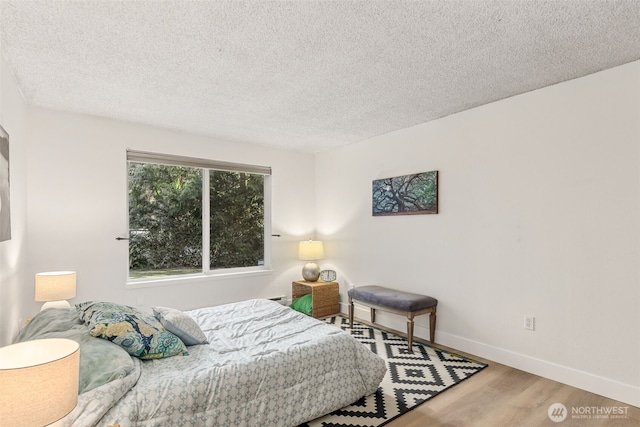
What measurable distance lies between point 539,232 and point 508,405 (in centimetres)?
137

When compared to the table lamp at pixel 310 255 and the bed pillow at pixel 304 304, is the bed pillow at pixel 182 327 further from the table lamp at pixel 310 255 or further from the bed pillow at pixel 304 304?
the table lamp at pixel 310 255

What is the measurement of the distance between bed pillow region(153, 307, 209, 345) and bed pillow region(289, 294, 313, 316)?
2.23 m

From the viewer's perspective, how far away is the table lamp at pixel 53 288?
9.03 ft

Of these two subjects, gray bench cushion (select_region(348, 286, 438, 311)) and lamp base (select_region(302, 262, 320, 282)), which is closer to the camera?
gray bench cushion (select_region(348, 286, 438, 311))

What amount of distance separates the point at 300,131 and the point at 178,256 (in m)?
2.15

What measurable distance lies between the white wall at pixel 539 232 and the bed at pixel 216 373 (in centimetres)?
139

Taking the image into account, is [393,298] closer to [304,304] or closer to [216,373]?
[304,304]

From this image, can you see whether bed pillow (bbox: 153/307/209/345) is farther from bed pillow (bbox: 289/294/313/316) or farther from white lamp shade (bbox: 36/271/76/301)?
bed pillow (bbox: 289/294/313/316)

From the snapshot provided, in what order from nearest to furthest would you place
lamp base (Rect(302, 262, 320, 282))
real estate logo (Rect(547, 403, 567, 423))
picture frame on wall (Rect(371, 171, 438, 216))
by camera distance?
real estate logo (Rect(547, 403, 567, 423))
picture frame on wall (Rect(371, 171, 438, 216))
lamp base (Rect(302, 262, 320, 282))

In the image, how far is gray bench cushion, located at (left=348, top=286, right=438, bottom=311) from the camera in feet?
10.9

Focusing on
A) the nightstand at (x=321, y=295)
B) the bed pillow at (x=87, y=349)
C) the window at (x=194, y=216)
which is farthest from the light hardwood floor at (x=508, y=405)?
the window at (x=194, y=216)

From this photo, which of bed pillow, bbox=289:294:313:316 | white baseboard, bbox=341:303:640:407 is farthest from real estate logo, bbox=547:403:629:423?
bed pillow, bbox=289:294:313:316

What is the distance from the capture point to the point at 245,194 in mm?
4781

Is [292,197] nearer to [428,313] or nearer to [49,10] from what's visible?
[428,313]
